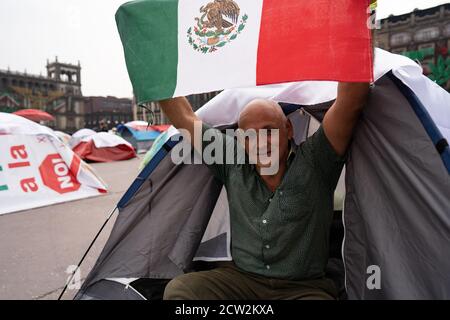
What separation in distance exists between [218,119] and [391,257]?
113 cm

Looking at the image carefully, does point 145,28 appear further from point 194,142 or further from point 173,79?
point 194,142

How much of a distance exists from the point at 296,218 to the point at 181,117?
771 millimetres

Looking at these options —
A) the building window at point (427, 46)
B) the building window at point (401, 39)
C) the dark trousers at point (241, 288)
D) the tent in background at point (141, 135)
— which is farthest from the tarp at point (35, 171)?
the building window at point (401, 39)

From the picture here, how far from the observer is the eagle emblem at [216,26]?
1.40 metres

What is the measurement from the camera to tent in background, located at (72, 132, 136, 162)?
11.9 metres

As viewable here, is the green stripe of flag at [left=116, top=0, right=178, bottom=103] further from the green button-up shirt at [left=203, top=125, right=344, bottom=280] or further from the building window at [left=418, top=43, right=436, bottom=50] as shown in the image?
the building window at [left=418, top=43, right=436, bottom=50]

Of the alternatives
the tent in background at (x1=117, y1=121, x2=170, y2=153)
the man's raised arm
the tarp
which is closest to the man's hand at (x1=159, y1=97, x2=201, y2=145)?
the man's raised arm

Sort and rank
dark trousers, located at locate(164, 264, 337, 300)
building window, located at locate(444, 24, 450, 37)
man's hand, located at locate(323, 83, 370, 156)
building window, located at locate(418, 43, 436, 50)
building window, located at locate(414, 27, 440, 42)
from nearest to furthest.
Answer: man's hand, located at locate(323, 83, 370, 156) → dark trousers, located at locate(164, 264, 337, 300) → building window, located at locate(444, 24, 450, 37) → building window, located at locate(414, 27, 440, 42) → building window, located at locate(418, 43, 436, 50)

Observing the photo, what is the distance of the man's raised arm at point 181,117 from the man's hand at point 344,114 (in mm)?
669

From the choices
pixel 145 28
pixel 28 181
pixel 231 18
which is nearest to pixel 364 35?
pixel 231 18

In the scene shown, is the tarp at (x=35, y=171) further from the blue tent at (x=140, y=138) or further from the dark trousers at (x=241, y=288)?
the blue tent at (x=140, y=138)

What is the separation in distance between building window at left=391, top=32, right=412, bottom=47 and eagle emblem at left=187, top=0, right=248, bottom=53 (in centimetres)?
3855

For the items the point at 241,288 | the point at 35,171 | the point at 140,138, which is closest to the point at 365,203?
the point at 241,288

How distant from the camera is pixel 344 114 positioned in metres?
1.41
